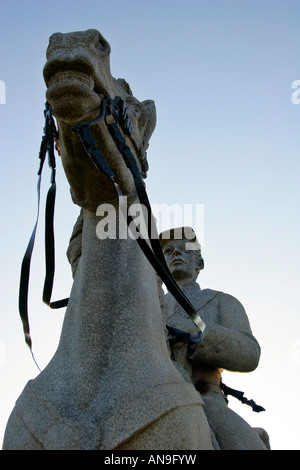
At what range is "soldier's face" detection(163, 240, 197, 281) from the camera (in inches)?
232

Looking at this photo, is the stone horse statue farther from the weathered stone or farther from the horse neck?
the weathered stone

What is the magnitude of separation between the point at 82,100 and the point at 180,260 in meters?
3.13

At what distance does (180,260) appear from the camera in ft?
19.5

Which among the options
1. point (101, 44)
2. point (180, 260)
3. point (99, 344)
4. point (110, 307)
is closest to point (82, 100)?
point (101, 44)

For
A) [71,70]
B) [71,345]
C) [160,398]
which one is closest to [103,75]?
[71,70]

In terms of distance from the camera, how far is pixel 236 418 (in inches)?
162

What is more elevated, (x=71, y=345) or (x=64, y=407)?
(x=71, y=345)

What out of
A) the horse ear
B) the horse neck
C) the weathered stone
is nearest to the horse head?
the horse neck

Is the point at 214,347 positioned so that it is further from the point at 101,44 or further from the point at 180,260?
the point at 101,44

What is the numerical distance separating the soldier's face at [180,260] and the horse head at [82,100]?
2324mm

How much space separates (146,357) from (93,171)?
3.77 ft

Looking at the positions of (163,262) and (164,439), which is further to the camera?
(163,262)

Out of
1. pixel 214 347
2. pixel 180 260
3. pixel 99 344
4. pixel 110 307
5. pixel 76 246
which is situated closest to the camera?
pixel 99 344

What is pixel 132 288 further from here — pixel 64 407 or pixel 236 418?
pixel 236 418
